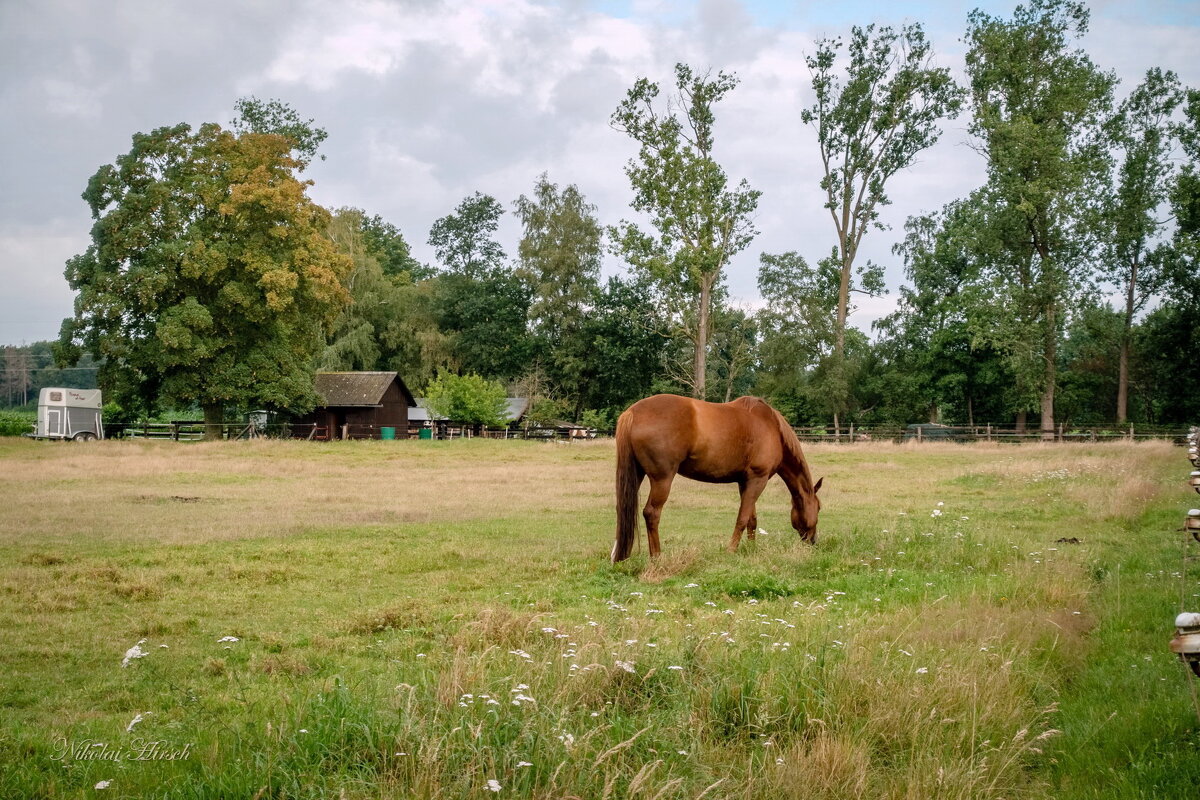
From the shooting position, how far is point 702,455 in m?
11.5

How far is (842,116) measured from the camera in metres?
44.5

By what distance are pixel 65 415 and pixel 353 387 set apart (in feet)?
47.3

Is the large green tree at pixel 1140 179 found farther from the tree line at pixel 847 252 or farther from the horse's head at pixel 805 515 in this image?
the horse's head at pixel 805 515

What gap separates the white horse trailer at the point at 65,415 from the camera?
4275 centimetres

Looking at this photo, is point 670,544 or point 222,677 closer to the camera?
point 222,677

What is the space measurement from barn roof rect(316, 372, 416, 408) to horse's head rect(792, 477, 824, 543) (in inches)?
1584

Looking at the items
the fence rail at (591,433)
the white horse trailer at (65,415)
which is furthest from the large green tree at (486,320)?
the white horse trailer at (65,415)

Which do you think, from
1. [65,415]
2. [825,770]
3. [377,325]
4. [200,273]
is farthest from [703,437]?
[377,325]

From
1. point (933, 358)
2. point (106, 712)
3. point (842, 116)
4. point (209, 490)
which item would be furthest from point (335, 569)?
point (933, 358)

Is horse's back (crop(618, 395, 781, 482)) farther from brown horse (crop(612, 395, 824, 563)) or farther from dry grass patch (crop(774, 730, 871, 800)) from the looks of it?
dry grass patch (crop(774, 730, 871, 800))

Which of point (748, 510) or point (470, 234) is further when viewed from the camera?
point (470, 234)

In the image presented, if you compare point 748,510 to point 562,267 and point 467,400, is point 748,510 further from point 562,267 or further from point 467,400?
point 562,267

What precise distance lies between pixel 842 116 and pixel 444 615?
→ 4278 centimetres

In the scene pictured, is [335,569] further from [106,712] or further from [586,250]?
[586,250]
